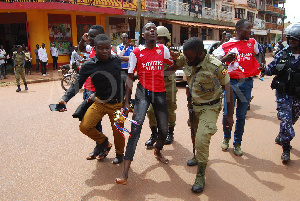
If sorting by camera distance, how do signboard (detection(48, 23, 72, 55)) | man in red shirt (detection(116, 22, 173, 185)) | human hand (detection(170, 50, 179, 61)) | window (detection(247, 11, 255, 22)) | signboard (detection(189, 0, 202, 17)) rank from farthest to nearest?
window (detection(247, 11, 255, 22)) → signboard (detection(189, 0, 202, 17)) → signboard (detection(48, 23, 72, 55)) → human hand (detection(170, 50, 179, 61)) → man in red shirt (detection(116, 22, 173, 185))

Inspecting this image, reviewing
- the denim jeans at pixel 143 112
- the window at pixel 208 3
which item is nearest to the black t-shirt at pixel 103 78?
the denim jeans at pixel 143 112

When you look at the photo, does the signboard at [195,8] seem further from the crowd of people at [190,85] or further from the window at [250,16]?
the crowd of people at [190,85]

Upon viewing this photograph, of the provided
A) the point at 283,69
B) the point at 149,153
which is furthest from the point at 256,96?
the point at 149,153

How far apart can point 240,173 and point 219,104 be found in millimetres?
1027

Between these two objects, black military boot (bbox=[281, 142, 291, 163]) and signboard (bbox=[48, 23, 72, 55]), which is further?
signboard (bbox=[48, 23, 72, 55])

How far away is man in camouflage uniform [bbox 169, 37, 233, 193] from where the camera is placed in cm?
324

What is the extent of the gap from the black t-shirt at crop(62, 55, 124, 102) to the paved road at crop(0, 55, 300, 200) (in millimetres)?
1048

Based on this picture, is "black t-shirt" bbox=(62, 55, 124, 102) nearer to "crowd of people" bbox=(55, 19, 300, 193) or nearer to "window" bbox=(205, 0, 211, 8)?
"crowd of people" bbox=(55, 19, 300, 193)

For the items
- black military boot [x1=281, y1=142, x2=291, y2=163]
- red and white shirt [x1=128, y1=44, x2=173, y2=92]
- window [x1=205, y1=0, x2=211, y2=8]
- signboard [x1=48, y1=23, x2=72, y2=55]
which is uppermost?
window [x1=205, y1=0, x2=211, y2=8]

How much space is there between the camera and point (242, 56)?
14.2 feet

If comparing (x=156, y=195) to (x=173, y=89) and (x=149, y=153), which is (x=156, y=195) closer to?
(x=149, y=153)

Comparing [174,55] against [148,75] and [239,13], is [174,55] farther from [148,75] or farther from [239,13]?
[239,13]

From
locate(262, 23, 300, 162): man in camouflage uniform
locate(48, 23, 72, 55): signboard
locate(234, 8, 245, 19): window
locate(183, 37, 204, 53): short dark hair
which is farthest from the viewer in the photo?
locate(234, 8, 245, 19): window

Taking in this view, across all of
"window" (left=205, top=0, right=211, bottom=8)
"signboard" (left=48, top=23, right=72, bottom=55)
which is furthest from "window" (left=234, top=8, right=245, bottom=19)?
"signboard" (left=48, top=23, right=72, bottom=55)
